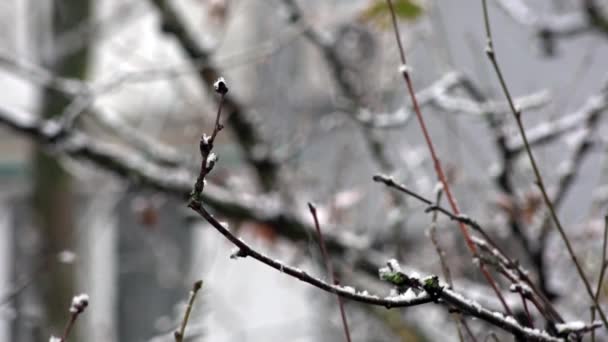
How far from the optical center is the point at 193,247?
998cm

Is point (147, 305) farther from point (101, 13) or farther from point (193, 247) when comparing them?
point (101, 13)

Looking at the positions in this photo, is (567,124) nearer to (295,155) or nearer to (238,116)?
(295,155)

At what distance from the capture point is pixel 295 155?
377cm

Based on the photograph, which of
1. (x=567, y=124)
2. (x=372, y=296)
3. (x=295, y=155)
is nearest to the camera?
(x=372, y=296)

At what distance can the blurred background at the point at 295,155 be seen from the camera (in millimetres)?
2814

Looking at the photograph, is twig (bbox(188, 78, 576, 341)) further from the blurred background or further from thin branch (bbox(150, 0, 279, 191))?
thin branch (bbox(150, 0, 279, 191))

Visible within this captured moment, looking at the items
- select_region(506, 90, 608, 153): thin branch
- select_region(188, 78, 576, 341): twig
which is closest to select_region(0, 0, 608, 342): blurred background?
select_region(506, 90, 608, 153): thin branch

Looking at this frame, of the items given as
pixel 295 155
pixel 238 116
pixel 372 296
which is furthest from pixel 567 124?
pixel 372 296

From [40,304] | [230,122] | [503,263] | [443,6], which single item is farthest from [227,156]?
[503,263]

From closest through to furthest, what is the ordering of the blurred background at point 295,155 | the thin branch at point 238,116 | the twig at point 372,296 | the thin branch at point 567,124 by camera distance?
the twig at point 372,296 < the thin branch at point 567,124 < the blurred background at point 295,155 < the thin branch at point 238,116

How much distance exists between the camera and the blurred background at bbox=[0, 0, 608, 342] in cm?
281

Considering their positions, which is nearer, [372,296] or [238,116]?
[372,296]

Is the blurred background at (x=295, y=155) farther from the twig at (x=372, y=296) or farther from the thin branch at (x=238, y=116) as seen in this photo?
the twig at (x=372, y=296)

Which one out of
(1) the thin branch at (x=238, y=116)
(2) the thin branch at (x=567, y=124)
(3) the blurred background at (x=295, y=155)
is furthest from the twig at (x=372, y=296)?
(1) the thin branch at (x=238, y=116)
